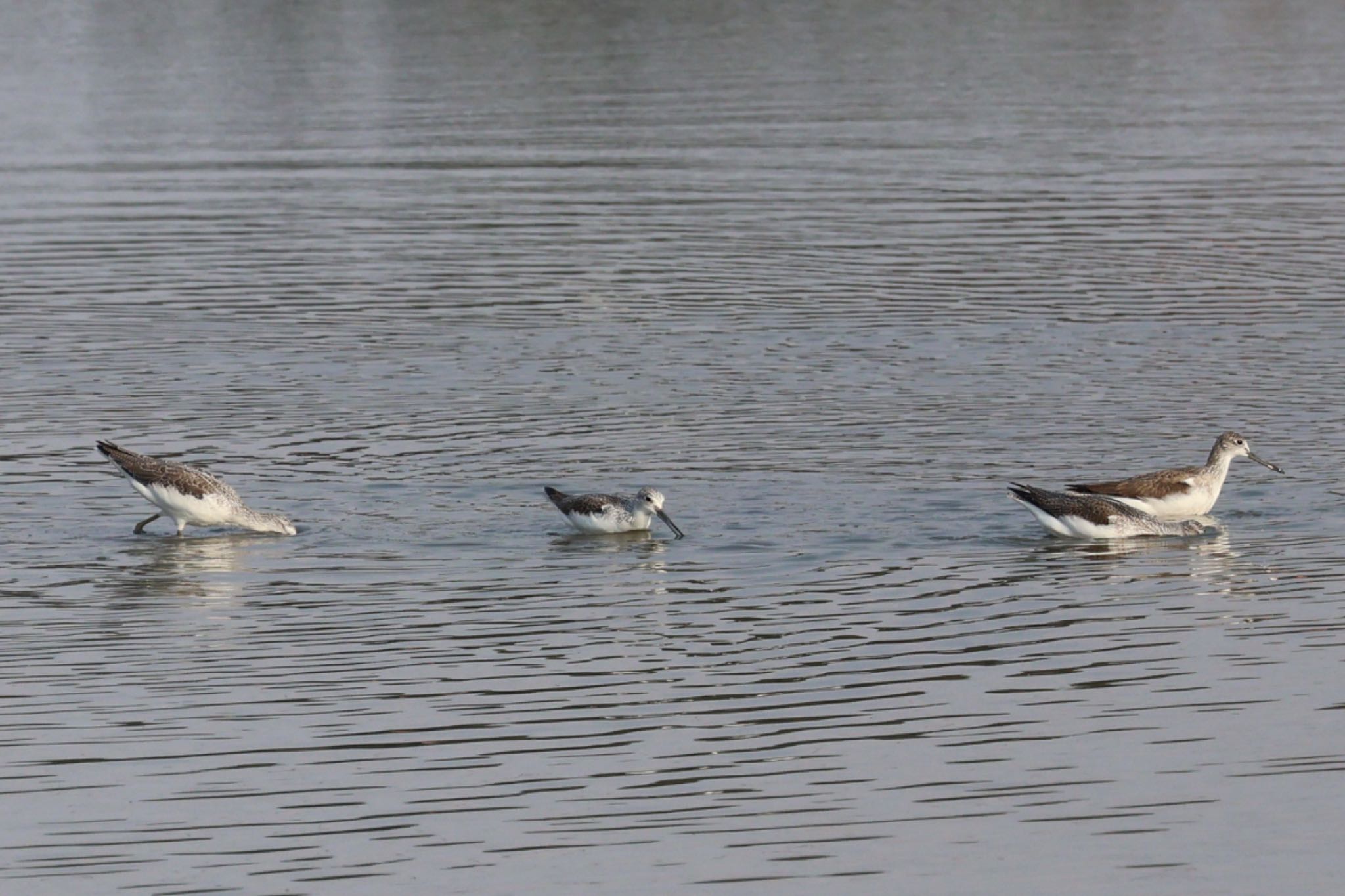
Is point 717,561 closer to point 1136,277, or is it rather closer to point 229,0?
point 1136,277

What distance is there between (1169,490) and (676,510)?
390 centimetres

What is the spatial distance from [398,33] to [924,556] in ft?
191

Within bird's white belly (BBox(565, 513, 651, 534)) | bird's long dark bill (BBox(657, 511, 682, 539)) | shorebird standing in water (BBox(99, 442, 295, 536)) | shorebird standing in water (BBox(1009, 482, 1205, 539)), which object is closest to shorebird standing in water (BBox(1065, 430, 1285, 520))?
shorebird standing in water (BBox(1009, 482, 1205, 539))

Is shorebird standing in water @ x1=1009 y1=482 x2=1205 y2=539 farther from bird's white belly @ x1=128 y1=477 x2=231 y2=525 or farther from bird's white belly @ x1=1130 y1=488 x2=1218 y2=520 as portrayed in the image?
bird's white belly @ x1=128 y1=477 x2=231 y2=525

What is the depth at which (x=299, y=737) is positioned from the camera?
43.9 ft

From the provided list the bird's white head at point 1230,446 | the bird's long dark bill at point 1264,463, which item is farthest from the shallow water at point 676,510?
the bird's white head at point 1230,446

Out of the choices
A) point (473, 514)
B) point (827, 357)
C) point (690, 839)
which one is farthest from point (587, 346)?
point (690, 839)

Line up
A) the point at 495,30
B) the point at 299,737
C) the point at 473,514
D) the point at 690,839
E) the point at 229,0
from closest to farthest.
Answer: the point at 690,839 < the point at 299,737 < the point at 473,514 < the point at 495,30 < the point at 229,0

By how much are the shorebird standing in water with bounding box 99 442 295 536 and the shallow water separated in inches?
9.6

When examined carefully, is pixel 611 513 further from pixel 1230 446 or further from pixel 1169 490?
pixel 1230 446

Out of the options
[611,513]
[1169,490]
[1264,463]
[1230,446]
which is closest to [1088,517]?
[1169,490]

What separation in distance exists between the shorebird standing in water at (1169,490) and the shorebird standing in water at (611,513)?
3.28 m

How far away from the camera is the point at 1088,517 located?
18.5 m

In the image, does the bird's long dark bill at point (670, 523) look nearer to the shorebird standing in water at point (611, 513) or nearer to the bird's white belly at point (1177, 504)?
the shorebird standing in water at point (611, 513)
